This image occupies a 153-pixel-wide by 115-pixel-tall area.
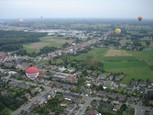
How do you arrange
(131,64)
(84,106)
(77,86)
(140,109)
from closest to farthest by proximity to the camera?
(140,109) → (84,106) → (77,86) → (131,64)

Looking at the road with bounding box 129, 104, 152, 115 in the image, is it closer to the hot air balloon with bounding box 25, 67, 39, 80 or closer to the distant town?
the distant town

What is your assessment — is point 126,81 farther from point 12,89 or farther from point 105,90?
point 12,89

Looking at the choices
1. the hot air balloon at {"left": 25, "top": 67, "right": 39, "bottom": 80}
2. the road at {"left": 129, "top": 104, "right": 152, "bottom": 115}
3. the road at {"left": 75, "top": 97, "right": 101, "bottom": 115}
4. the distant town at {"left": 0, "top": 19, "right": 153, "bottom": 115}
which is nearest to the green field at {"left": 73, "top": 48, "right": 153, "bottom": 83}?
the distant town at {"left": 0, "top": 19, "right": 153, "bottom": 115}

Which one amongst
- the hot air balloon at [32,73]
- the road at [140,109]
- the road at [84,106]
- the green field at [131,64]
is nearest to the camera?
the road at [84,106]

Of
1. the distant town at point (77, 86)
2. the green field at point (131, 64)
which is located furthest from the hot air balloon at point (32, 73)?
the green field at point (131, 64)

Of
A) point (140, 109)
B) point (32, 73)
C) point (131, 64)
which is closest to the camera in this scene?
point (140, 109)

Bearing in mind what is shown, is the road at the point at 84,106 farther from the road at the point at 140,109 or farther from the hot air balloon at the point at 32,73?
the hot air balloon at the point at 32,73

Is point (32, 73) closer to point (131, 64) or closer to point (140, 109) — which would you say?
point (140, 109)

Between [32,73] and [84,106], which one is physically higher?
[32,73]

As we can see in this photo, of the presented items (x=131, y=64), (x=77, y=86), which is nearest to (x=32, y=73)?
(x=77, y=86)

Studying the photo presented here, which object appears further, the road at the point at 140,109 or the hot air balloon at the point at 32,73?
the hot air balloon at the point at 32,73
